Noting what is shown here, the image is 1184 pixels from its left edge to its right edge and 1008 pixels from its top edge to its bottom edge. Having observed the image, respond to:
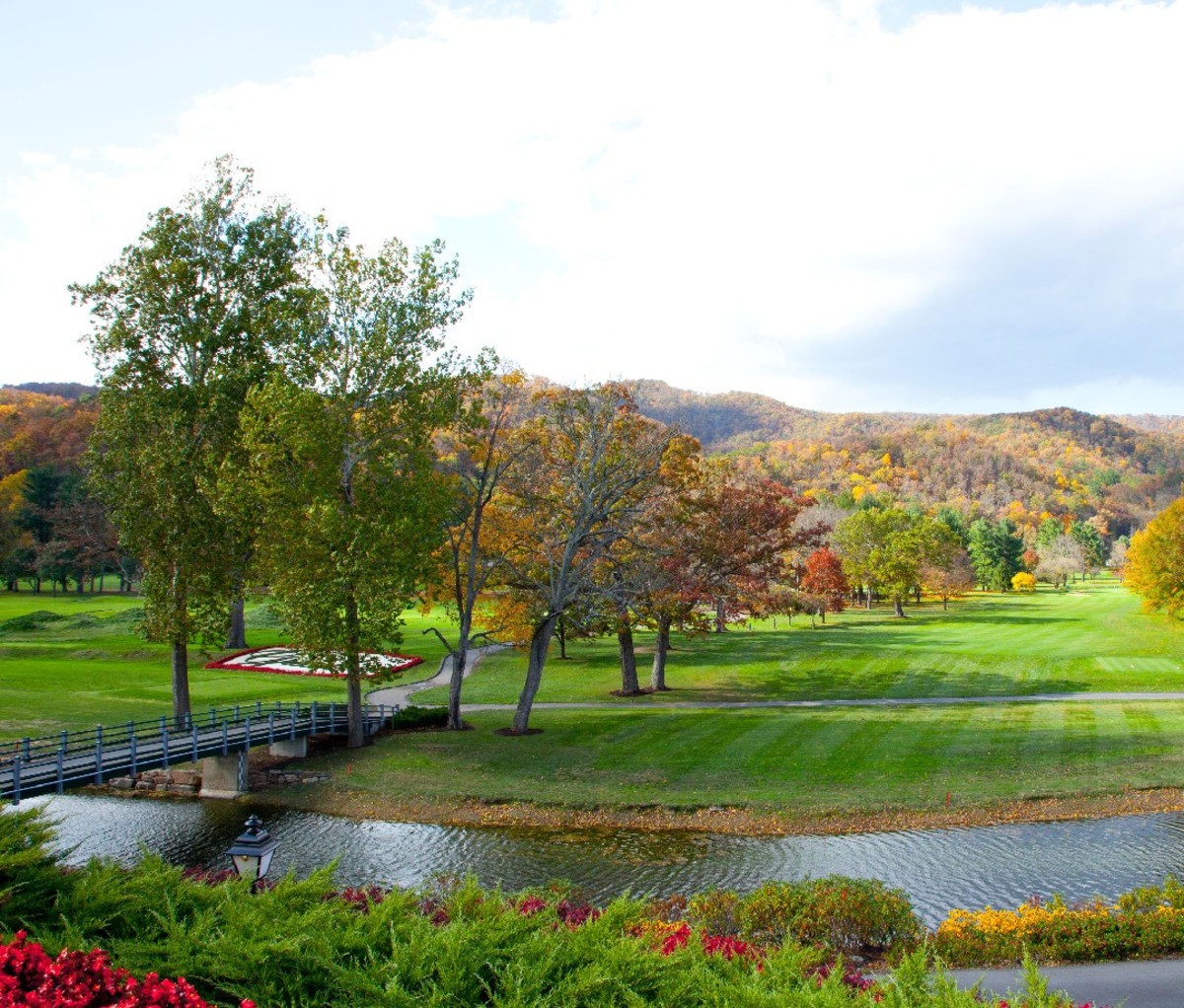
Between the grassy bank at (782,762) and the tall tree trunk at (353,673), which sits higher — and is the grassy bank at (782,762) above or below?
below

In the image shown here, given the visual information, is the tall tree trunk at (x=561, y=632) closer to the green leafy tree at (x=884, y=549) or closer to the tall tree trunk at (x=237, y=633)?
the tall tree trunk at (x=237, y=633)

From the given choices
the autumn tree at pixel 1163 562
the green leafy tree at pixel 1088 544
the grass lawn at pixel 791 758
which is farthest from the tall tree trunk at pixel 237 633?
the green leafy tree at pixel 1088 544

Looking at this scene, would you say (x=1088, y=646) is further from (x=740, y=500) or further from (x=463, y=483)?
(x=463, y=483)

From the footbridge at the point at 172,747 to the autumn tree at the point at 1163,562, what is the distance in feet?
192

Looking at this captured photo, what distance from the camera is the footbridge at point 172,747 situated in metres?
21.9

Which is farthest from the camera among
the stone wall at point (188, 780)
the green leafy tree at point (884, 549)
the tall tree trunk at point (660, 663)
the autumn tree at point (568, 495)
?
the green leafy tree at point (884, 549)

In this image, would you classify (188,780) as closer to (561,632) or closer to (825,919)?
(825,919)

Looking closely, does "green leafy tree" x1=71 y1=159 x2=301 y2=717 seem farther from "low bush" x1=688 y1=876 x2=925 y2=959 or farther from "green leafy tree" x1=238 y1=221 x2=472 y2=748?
"low bush" x1=688 y1=876 x2=925 y2=959

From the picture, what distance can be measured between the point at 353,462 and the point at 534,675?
10122 mm

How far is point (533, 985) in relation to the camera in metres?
7.23

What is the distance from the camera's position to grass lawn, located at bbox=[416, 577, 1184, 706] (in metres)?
43.3

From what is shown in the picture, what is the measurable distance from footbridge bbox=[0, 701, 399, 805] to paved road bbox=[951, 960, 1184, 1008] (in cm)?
1809

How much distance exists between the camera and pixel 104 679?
41.7m

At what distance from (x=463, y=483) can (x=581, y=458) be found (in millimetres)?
4716
